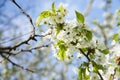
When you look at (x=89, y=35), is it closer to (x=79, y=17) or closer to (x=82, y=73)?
(x=79, y=17)

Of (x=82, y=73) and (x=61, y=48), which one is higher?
(x=61, y=48)

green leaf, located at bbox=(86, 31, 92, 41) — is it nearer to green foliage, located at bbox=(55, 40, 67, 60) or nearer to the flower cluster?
the flower cluster

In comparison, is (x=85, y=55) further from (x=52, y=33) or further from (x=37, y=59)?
(x=37, y=59)

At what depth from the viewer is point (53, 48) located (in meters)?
2.02


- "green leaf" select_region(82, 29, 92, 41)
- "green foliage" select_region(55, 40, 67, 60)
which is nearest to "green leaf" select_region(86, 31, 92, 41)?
"green leaf" select_region(82, 29, 92, 41)

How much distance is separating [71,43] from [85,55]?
0.34 feet

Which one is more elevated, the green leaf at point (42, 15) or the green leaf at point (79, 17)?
the green leaf at point (42, 15)

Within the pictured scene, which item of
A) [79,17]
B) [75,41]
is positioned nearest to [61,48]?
[75,41]

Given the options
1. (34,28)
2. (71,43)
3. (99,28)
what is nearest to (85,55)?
(71,43)

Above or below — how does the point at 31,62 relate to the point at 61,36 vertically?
above

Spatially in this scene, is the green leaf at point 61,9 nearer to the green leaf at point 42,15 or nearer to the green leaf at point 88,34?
the green leaf at point 42,15

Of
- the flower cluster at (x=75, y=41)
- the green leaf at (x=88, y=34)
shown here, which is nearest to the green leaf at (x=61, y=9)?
the flower cluster at (x=75, y=41)

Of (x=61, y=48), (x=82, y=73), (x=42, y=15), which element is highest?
(x=42, y=15)

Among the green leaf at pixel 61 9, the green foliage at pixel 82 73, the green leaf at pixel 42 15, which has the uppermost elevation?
the green leaf at pixel 61 9
